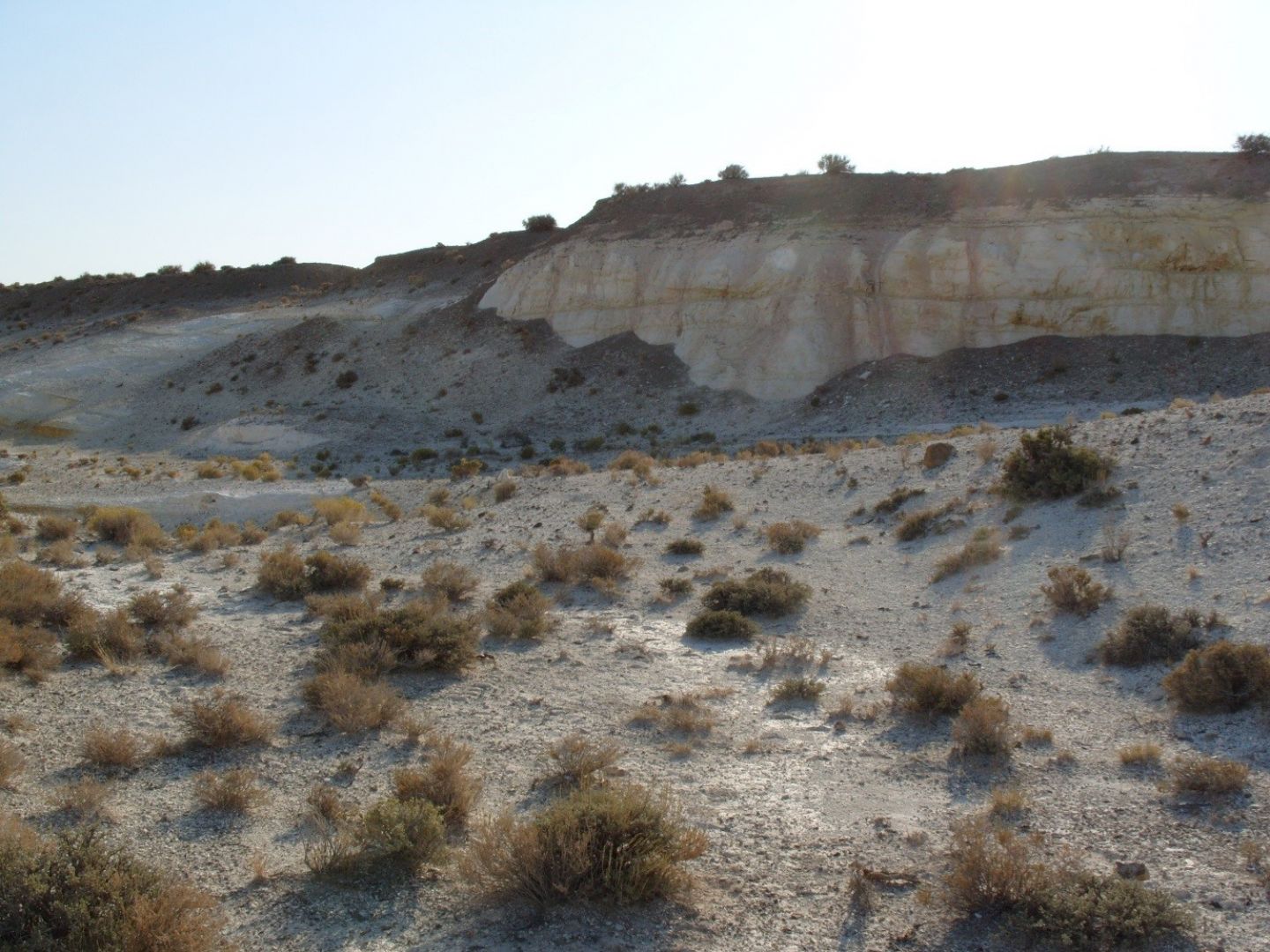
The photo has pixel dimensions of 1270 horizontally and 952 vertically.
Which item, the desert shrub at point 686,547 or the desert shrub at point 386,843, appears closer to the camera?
the desert shrub at point 386,843

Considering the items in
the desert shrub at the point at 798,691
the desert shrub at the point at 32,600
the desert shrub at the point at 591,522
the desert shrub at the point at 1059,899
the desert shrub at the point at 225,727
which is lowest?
the desert shrub at the point at 798,691

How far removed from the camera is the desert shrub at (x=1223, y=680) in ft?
28.0

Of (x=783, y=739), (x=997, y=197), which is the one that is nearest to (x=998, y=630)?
(x=783, y=739)

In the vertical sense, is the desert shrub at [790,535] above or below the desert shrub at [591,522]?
below

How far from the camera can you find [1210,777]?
23.4 feet

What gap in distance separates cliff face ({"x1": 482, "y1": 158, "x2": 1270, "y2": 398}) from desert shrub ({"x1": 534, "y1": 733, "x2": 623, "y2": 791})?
29.0 meters

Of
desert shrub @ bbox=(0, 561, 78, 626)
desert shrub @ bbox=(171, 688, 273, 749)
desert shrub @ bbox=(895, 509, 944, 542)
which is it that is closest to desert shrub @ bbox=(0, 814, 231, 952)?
desert shrub @ bbox=(171, 688, 273, 749)

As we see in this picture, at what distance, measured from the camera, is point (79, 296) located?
75.3m

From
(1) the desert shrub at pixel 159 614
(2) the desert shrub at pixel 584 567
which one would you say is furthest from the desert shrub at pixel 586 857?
(2) the desert shrub at pixel 584 567

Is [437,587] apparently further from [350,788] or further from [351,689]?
[350,788]

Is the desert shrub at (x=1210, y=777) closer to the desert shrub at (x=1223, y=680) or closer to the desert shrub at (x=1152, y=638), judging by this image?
the desert shrub at (x=1223, y=680)

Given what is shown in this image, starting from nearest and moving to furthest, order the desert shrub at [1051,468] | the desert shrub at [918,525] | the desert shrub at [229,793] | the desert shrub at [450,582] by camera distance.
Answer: the desert shrub at [229,793] < the desert shrub at [450,582] < the desert shrub at [1051,468] < the desert shrub at [918,525]

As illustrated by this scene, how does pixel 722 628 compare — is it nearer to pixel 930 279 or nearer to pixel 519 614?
pixel 519 614

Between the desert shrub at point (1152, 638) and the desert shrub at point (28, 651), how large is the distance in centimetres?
1046
